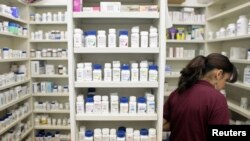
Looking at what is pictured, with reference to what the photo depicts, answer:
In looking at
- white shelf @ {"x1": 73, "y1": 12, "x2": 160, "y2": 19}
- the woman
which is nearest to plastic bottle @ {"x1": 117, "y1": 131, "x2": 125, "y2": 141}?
the woman

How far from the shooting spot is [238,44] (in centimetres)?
315

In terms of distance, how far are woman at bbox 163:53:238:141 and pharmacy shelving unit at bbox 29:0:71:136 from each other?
298cm

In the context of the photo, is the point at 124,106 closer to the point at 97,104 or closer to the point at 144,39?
the point at 97,104

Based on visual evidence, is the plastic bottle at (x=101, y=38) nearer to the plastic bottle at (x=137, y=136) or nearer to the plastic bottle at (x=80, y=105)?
the plastic bottle at (x=80, y=105)

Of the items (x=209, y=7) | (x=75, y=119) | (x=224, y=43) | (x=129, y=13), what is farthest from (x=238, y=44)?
(x=75, y=119)

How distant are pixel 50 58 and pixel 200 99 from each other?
10.8ft

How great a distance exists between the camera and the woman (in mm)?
1354

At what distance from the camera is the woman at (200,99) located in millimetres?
1354

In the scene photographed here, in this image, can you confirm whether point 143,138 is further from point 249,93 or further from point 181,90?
point 249,93

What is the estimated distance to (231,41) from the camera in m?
3.39

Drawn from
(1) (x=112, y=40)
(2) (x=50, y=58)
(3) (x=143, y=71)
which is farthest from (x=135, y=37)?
(2) (x=50, y=58)

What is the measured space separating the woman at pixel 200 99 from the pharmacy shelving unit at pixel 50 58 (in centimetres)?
298

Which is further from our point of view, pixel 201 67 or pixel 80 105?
pixel 80 105

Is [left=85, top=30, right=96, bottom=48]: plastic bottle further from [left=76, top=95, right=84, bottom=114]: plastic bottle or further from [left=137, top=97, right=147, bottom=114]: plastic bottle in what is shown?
[left=137, top=97, right=147, bottom=114]: plastic bottle
